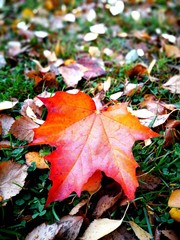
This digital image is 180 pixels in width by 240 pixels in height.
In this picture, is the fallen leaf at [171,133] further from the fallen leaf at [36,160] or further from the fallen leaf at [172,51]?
the fallen leaf at [172,51]

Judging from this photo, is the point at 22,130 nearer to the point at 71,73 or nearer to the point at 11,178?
the point at 11,178

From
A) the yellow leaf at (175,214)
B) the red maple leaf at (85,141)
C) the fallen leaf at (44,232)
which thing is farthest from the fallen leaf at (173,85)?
the fallen leaf at (44,232)

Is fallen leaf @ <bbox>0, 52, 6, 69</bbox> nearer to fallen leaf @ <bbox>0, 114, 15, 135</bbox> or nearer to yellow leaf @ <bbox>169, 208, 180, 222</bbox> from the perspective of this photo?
fallen leaf @ <bbox>0, 114, 15, 135</bbox>

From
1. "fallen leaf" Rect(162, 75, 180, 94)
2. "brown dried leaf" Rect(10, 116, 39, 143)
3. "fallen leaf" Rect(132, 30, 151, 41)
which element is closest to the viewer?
"brown dried leaf" Rect(10, 116, 39, 143)

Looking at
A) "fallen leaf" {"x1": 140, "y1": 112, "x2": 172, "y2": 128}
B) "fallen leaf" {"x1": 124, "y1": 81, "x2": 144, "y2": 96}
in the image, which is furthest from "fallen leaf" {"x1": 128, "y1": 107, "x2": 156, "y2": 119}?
"fallen leaf" {"x1": 124, "y1": 81, "x2": 144, "y2": 96}

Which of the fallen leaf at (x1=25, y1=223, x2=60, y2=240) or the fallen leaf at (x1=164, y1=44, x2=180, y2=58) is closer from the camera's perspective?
the fallen leaf at (x1=25, y1=223, x2=60, y2=240)
